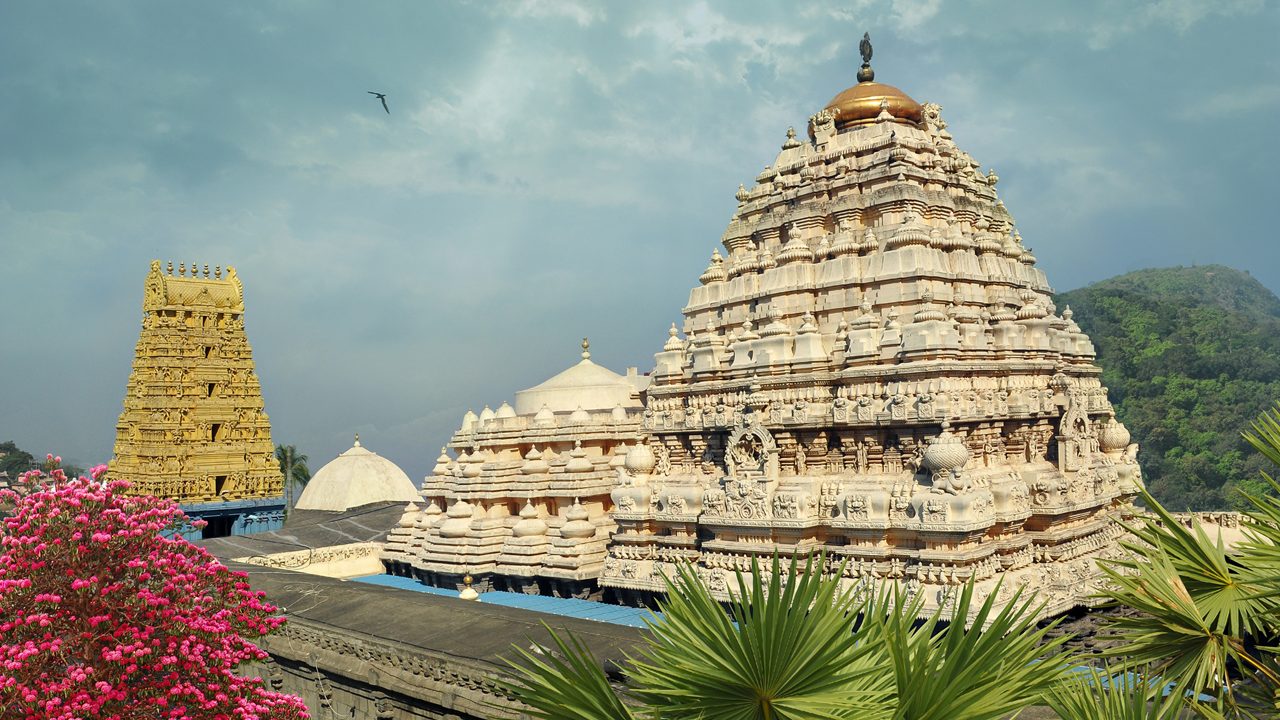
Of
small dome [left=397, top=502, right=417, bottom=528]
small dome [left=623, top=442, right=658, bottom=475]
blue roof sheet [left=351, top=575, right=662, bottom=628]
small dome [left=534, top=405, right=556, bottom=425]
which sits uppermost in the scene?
small dome [left=534, top=405, right=556, bottom=425]

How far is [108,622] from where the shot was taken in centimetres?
1008

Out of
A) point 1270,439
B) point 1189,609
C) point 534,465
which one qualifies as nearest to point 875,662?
point 1189,609

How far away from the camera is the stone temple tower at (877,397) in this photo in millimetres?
16328

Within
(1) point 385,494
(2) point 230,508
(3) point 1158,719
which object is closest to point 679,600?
(3) point 1158,719

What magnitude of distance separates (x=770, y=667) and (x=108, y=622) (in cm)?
756

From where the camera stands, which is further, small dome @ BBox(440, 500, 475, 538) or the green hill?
the green hill

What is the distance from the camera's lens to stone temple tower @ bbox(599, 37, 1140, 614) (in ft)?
53.6

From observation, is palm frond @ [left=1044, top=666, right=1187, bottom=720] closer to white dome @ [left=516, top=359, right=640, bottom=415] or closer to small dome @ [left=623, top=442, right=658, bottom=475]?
small dome @ [left=623, top=442, right=658, bottom=475]

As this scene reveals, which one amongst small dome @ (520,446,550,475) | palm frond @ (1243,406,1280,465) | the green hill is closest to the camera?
palm frond @ (1243,406,1280,465)

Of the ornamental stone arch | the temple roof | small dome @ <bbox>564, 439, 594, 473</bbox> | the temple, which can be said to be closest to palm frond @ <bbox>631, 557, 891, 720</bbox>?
the temple

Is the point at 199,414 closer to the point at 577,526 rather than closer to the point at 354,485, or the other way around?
the point at 354,485

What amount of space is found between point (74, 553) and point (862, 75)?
58.9 feet

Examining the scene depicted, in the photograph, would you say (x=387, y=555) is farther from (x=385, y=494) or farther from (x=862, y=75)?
(x=862, y=75)

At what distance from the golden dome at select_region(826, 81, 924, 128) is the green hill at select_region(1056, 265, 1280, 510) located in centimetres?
3677
